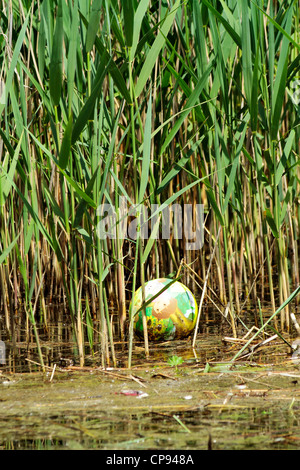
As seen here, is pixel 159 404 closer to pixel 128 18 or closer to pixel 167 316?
pixel 167 316

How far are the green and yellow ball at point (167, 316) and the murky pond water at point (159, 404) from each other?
0.28 m

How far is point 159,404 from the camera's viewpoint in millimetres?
1720

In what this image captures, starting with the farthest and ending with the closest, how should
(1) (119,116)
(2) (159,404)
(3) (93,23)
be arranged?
(1) (119,116) → (3) (93,23) → (2) (159,404)

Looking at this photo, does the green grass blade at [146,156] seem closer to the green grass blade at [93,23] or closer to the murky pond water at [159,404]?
the green grass blade at [93,23]

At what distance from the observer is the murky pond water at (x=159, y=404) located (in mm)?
1428

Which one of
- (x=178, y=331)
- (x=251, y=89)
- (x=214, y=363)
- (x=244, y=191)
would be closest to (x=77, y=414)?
(x=214, y=363)

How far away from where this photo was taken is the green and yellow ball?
2658 millimetres

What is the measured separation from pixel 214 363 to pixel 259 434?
0.70 m

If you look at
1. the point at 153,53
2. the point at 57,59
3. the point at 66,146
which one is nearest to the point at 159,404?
the point at 66,146

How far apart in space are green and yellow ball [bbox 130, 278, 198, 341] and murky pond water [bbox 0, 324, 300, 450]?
0.92ft

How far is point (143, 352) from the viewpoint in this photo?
2451 mm

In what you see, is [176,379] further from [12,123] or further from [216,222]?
[12,123]

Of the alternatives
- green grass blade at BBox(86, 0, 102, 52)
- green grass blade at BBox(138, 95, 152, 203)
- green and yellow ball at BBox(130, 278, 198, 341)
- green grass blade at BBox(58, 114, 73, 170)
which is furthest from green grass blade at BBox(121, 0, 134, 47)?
green and yellow ball at BBox(130, 278, 198, 341)

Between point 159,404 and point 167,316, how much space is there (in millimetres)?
945
